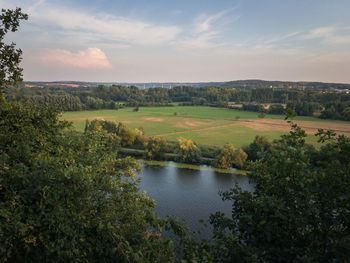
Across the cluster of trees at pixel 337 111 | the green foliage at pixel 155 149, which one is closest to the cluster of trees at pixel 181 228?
the green foliage at pixel 155 149

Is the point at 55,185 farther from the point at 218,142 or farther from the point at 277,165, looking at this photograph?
the point at 218,142

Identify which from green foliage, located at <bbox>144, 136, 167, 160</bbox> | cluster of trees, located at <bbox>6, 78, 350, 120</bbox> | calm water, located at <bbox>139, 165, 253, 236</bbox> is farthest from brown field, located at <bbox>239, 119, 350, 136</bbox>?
green foliage, located at <bbox>144, 136, 167, 160</bbox>

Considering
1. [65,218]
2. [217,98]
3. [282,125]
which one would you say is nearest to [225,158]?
[65,218]

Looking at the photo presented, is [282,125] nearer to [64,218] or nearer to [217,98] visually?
[217,98]

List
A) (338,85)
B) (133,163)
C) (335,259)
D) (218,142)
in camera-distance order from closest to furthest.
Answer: (335,259)
(133,163)
(218,142)
(338,85)

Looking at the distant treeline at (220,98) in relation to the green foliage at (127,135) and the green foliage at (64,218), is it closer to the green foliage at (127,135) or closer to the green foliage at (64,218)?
the green foliage at (127,135)

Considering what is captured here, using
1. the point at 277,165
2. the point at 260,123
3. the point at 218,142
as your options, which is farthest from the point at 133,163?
the point at 260,123
